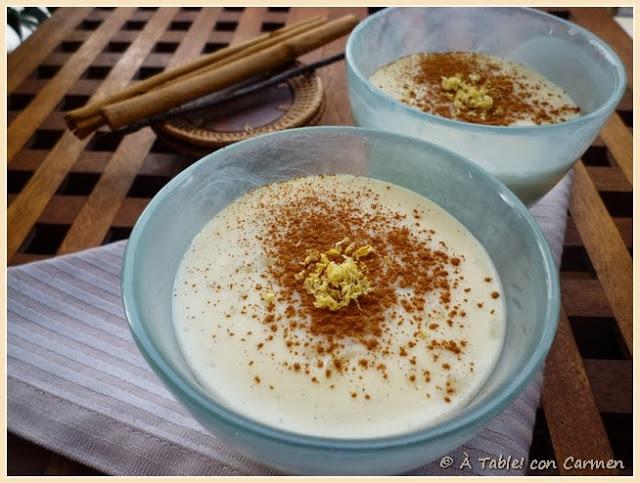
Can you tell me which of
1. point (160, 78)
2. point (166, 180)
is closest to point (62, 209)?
point (166, 180)

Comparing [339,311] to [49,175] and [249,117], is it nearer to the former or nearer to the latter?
[249,117]

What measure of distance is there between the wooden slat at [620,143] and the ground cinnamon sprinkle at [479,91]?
0.13 m

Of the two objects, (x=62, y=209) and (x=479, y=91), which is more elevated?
(x=479, y=91)

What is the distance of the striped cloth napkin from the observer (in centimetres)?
70

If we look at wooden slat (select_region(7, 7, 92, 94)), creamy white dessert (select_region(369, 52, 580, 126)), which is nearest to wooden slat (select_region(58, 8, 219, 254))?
wooden slat (select_region(7, 7, 92, 94))

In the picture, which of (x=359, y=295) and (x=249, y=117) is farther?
(x=249, y=117)

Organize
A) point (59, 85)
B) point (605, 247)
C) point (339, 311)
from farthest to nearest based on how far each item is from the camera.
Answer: point (59, 85), point (605, 247), point (339, 311)

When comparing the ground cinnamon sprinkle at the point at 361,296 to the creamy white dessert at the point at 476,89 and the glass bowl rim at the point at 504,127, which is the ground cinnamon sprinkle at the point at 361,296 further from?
the creamy white dessert at the point at 476,89

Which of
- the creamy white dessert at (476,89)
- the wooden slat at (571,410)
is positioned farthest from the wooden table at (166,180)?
the creamy white dessert at (476,89)

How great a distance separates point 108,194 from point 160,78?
0.29 m

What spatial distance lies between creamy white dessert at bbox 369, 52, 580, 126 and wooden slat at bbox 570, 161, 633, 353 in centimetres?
15

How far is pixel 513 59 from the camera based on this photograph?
1.24 m

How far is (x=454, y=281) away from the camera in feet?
2.54

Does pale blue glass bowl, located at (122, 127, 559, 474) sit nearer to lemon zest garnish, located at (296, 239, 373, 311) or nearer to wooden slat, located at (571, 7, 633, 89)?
lemon zest garnish, located at (296, 239, 373, 311)
